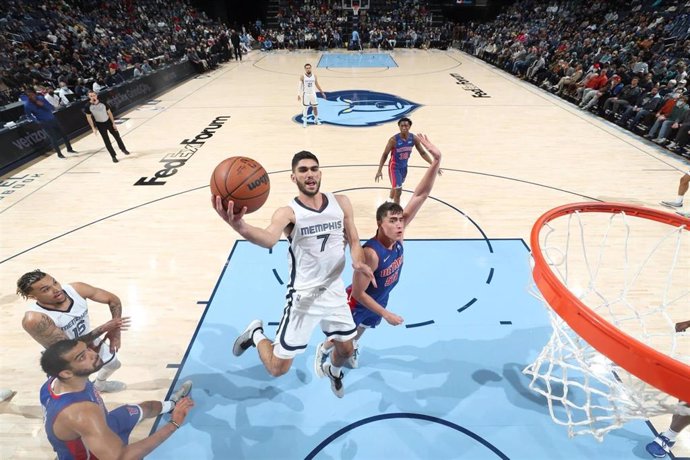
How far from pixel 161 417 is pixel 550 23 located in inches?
1029

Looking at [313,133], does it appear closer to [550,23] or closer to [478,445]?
[478,445]

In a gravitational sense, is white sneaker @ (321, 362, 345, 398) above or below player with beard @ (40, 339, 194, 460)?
below

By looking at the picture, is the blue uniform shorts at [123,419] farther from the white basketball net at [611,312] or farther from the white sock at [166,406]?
the white basketball net at [611,312]

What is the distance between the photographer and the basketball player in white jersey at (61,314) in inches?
112

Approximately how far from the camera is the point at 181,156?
9086mm

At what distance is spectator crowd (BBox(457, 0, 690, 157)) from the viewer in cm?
1009

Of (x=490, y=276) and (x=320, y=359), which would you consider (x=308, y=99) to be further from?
(x=320, y=359)

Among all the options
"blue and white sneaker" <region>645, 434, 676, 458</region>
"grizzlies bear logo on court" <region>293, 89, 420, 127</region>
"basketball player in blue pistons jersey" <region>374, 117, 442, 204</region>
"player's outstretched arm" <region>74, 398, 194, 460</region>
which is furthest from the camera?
"grizzlies bear logo on court" <region>293, 89, 420, 127</region>

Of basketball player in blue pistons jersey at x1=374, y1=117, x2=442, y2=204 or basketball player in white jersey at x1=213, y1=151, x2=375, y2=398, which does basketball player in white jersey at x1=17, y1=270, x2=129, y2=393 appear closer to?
basketball player in white jersey at x1=213, y1=151, x2=375, y2=398

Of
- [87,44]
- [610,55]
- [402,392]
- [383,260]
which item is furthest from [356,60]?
[402,392]

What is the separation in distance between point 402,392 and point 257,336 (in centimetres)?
135

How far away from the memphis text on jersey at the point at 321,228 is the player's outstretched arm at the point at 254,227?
0.11m

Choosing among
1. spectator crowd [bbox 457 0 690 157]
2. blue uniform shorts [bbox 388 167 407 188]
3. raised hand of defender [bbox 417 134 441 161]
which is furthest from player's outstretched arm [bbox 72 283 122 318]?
spectator crowd [bbox 457 0 690 157]

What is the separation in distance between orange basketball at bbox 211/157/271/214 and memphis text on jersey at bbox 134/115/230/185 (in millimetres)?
5425
